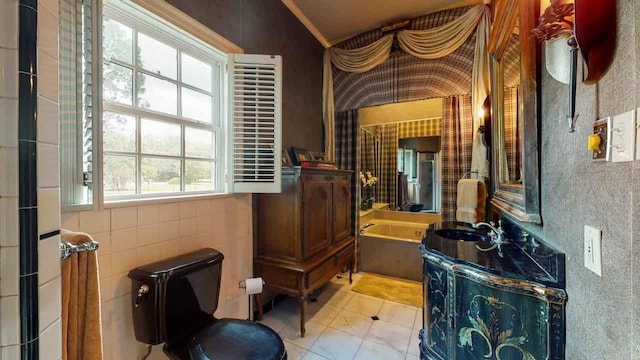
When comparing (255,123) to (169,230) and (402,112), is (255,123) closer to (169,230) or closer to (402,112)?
(169,230)

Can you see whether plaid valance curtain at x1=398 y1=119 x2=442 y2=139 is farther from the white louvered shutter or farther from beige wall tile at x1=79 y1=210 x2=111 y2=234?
beige wall tile at x1=79 y1=210 x2=111 y2=234

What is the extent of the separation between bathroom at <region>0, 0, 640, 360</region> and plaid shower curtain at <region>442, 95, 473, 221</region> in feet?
0.05

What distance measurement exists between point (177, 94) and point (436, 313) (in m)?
2.15

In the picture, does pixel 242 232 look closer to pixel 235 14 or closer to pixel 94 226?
pixel 94 226

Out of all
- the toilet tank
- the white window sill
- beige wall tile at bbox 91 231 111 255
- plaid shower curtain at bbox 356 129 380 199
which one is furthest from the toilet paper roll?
plaid shower curtain at bbox 356 129 380 199

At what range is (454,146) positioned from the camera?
2.69 m

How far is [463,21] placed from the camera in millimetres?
2453

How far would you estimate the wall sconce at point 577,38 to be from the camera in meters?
0.63

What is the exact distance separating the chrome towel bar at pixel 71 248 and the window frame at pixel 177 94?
595 millimetres

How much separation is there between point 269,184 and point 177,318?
41.5 inches

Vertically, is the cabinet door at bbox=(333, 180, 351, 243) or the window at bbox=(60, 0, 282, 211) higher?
the window at bbox=(60, 0, 282, 211)

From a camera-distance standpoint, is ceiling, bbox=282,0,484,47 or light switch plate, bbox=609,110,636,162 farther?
ceiling, bbox=282,0,484,47

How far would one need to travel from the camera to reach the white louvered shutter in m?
1.97

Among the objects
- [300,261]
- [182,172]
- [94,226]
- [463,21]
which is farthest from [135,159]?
[463,21]
